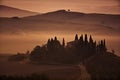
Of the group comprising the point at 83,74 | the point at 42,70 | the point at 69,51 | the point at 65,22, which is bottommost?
the point at 83,74

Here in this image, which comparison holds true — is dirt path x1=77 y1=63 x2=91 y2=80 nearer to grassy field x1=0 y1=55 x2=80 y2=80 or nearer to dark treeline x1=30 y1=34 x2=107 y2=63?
grassy field x1=0 y1=55 x2=80 y2=80

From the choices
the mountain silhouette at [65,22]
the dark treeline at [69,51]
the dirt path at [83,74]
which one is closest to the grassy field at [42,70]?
the dirt path at [83,74]

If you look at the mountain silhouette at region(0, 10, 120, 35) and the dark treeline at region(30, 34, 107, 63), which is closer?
the dark treeline at region(30, 34, 107, 63)

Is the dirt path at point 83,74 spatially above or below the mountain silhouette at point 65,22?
below

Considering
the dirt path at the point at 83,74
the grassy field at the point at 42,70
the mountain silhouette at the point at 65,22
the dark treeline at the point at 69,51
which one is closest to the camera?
the dirt path at the point at 83,74

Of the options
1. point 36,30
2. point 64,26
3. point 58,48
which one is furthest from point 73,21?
point 58,48

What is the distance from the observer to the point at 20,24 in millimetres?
166000

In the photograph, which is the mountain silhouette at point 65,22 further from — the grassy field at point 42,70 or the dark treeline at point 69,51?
the grassy field at point 42,70

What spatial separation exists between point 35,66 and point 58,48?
8.34m

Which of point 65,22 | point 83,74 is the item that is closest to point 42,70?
point 83,74

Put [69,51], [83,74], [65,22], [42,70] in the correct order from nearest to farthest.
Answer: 1. [83,74]
2. [42,70]
3. [69,51]
4. [65,22]

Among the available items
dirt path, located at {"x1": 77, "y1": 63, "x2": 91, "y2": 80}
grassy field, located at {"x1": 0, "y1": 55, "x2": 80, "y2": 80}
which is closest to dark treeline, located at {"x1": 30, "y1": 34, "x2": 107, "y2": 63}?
grassy field, located at {"x1": 0, "y1": 55, "x2": 80, "y2": 80}

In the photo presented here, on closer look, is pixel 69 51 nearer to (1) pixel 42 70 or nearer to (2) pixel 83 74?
(1) pixel 42 70

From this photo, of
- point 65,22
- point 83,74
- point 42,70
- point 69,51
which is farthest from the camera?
point 65,22
